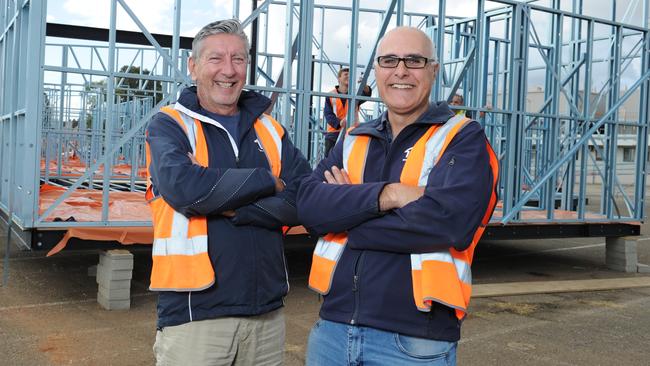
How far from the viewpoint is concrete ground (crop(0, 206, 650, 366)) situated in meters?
5.18

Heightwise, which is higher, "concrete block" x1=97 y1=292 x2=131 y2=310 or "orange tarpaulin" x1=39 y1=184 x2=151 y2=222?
"orange tarpaulin" x1=39 y1=184 x2=151 y2=222

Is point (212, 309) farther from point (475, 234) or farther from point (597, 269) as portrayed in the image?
point (597, 269)

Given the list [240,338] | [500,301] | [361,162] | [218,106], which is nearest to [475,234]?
[361,162]

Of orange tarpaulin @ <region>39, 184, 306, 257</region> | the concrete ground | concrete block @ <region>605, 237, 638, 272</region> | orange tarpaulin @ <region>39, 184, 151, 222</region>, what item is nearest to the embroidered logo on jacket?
the concrete ground

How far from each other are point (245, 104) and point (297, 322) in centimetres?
369

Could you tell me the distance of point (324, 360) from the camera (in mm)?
2355

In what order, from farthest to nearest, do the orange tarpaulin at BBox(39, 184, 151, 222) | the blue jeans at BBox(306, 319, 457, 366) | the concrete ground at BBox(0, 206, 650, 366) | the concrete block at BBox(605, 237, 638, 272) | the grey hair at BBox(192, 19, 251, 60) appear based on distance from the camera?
the concrete block at BBox(605, 237, 638, 272)
the orange tarpaulin at BBox(39, 184, 151, 222)
the concrete ground at BBox(0, 206, 650, 366)
the grey hair at BBox(192, 19, 251, 60)
the blue jeans at BBox(306, 319, 457, 366)

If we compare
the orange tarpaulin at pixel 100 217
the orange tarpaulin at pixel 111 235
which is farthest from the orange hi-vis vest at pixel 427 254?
the orange tarpaulin at pixel 111 235

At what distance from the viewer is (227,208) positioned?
8.38 feet

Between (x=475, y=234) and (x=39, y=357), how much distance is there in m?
3.76

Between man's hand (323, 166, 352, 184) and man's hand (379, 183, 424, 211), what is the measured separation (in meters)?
0.25

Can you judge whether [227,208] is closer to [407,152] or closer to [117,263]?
[407,152]

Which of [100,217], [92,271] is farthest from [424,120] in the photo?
[92,271]

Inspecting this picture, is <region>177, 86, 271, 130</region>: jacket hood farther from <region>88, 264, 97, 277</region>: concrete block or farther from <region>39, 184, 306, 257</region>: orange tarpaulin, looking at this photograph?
A: <region>88, 264, 97, 277</region>: concrete block
